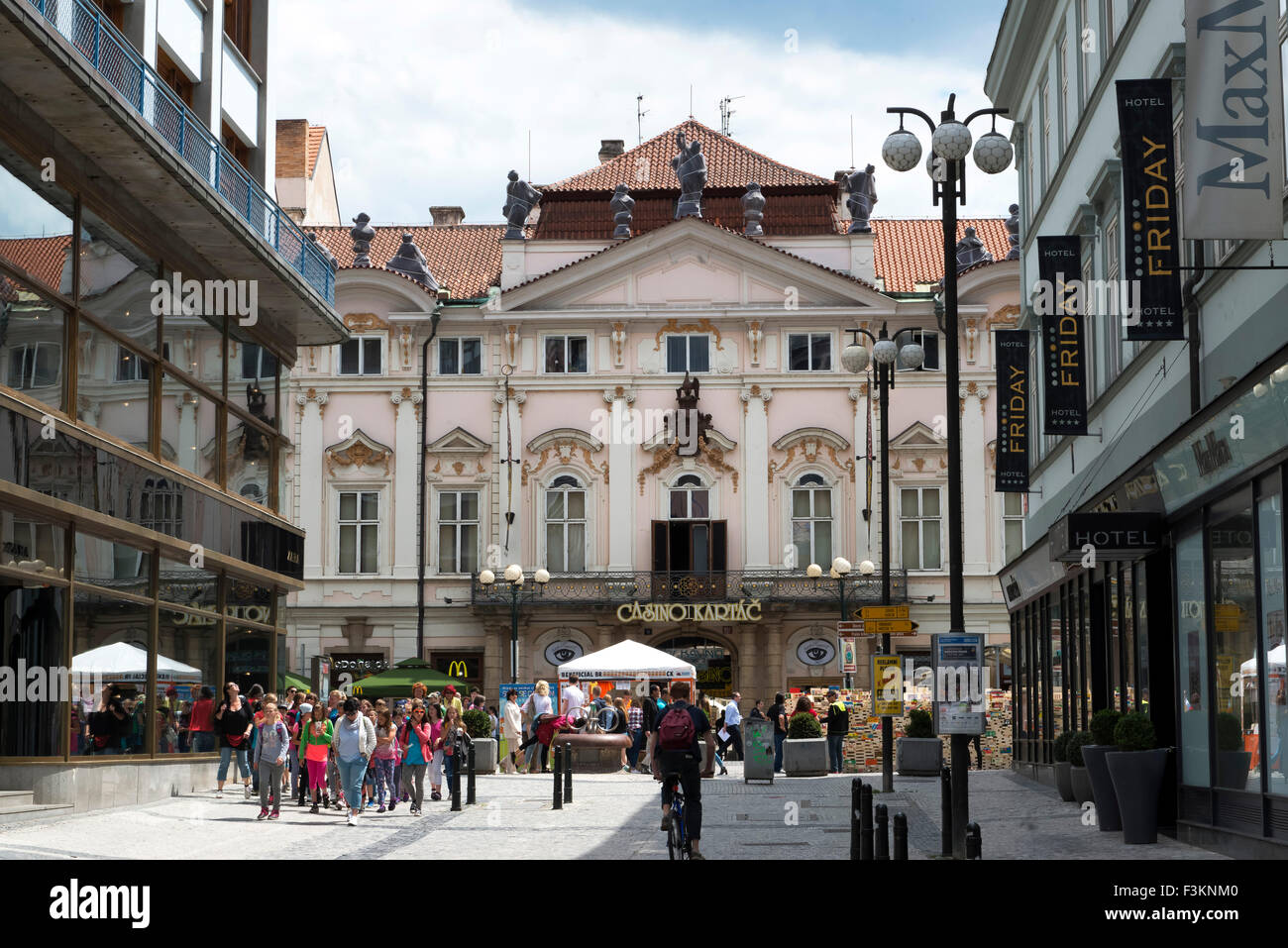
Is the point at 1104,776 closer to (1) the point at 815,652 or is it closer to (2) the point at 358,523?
(1) the point at 815,652

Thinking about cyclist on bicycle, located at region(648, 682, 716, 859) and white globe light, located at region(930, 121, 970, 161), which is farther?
white globe light, located at region(930, 121, 970, 161)

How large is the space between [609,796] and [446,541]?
85.6 ft

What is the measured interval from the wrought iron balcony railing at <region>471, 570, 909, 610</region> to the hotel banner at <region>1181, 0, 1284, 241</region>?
3702 cm

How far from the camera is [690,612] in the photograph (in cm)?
5234

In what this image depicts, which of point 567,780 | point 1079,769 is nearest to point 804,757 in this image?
point 567,780

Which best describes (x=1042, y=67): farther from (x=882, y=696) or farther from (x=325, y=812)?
(x=325, y=812)

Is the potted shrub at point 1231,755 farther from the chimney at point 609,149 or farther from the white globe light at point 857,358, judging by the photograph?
the chimney at point 609,149

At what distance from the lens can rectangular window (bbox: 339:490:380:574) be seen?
54.1 metres

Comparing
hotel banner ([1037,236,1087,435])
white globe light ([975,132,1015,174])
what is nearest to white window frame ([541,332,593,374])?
hotel banner ([1037,236,1087,435])

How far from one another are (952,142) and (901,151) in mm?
740

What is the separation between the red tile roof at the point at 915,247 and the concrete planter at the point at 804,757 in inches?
933

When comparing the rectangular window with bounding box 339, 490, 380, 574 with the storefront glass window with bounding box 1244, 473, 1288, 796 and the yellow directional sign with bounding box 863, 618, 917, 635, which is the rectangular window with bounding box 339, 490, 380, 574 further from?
the storefront glass window with bounding box 1244, 473, 1288, 796
